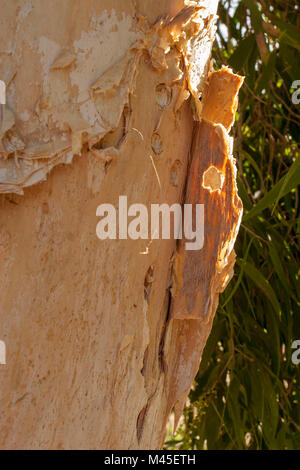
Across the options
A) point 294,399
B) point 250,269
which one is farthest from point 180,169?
point 294,399

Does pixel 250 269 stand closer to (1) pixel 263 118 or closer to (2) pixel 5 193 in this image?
(1) pixel 263 118

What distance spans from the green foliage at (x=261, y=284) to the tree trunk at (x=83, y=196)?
0.53 meters

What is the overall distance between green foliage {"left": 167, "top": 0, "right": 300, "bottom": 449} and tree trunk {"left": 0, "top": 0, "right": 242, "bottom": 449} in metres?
0.53

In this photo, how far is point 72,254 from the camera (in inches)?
21.4

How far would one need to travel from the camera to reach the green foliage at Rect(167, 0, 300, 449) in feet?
3.72

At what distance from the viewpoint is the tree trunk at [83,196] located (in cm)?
53

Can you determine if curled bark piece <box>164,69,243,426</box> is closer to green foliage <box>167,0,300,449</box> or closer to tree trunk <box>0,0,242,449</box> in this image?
tree trunk <box>0,0,242,449</box>

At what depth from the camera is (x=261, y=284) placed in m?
1.09

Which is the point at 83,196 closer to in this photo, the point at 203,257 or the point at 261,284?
the point at 203,257

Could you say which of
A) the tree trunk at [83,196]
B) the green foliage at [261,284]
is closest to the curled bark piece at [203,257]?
the tree trunk at [83,196]

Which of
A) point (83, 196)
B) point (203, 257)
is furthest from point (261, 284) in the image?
point (83, 196)

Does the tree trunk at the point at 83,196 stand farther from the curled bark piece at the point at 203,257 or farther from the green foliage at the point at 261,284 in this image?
the green foliage at the point at 261,284
